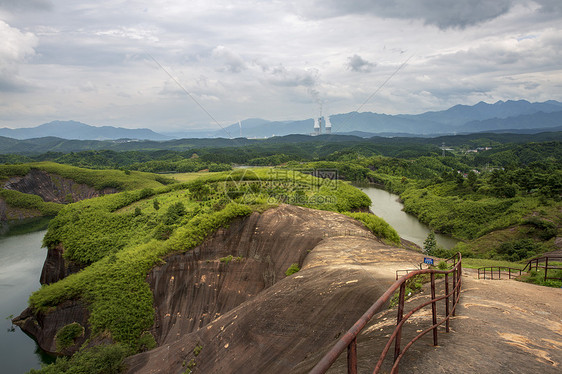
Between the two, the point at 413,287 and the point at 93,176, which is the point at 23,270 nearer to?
the point at 413,287

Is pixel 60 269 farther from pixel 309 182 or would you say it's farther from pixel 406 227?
pixel 406 227

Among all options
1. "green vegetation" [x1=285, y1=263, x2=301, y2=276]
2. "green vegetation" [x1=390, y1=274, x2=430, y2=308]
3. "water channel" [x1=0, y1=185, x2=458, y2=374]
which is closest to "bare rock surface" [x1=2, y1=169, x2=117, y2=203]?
"water channel" [x1=0, y1=185, x2=458, y2=374]

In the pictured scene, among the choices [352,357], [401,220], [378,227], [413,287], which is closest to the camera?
[352,357]

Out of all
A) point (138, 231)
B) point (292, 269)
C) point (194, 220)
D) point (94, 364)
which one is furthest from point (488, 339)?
point (138, 231)

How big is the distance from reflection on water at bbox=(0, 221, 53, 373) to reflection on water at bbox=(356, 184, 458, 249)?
165 ft

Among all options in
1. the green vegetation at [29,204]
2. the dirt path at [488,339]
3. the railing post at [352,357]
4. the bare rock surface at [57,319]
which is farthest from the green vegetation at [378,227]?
the green vegetation at [29,204]

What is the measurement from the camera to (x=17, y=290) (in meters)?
36.9

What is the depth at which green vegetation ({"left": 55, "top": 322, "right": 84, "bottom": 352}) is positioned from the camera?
996 inches

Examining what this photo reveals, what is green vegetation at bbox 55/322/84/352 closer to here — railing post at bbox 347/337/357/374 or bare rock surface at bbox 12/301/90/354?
bare rock surface at bbox 12/301/90/354

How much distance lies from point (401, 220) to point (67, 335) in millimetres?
59559

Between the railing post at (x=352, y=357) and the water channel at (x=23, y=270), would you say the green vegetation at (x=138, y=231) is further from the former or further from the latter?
the railing post at (x=352, y=357)

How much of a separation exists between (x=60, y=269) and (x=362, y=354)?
41.6m

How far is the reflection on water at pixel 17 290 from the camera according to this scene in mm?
25938

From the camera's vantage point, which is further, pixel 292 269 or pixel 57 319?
pixel 57 319
